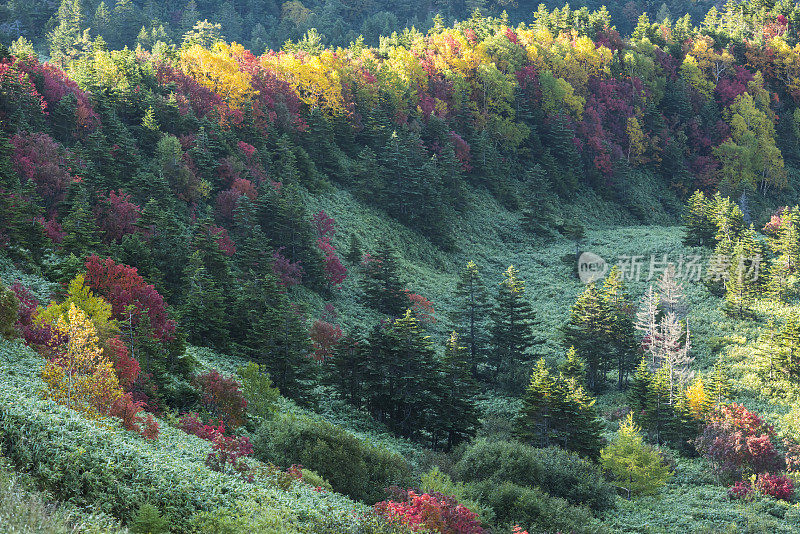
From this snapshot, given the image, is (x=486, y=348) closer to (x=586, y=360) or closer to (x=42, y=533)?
(x=586, y=360)

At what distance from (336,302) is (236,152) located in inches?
732

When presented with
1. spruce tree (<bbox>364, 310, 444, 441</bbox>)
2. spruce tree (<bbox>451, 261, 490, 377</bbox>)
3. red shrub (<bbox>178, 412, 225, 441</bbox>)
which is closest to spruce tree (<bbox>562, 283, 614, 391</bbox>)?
spruce tree (<bbox>451, 261, 490, 377</bbox>)

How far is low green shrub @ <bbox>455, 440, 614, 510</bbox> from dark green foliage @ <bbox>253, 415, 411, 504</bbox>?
11.7 ft

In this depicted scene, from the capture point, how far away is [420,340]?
39.3 meters

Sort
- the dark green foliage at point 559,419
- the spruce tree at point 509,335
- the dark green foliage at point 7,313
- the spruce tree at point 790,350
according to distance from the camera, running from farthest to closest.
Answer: the spruce tree at point 509,335
the spruce tree at point 790,350
the dark green foliage at point 559,419
the dark green foliage at point 7,313

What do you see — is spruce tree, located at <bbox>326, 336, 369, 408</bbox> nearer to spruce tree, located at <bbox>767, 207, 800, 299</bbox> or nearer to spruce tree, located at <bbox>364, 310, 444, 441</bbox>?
spruce tree, located at <bbox>364, 310, 444, 441</bbox>

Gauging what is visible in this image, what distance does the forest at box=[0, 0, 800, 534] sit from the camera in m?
22.8

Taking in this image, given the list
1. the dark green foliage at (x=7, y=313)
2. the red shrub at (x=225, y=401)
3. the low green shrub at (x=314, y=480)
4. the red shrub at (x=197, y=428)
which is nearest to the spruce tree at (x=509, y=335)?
the red shrub at (x=225, y=401)

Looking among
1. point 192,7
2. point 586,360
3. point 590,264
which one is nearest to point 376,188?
point 590,264

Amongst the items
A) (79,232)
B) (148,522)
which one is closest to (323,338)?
(79,232)

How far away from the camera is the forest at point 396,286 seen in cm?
2284

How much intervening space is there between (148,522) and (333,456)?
35.0ft

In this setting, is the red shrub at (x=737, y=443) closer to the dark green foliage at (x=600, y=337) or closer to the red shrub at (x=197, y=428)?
the dark green foliage at (x=600, y=337)

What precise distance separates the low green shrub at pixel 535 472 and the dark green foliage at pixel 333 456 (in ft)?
11.7
